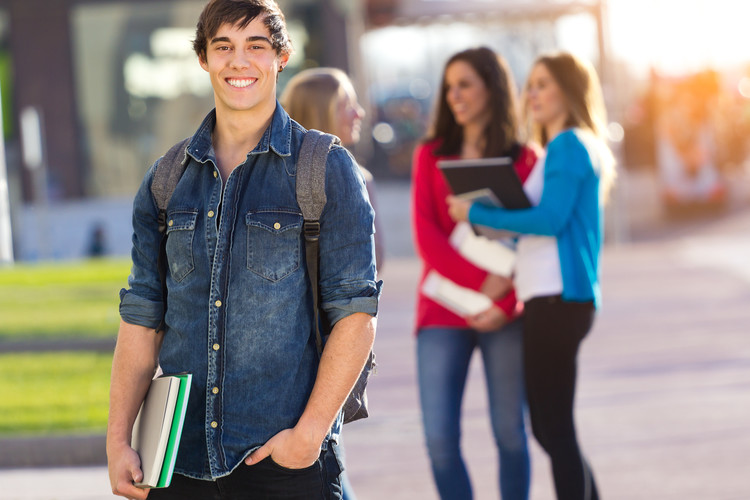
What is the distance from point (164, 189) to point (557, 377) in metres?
1.92

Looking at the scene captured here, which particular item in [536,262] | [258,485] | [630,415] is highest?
[536,262]

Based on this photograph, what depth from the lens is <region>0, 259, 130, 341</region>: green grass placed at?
10.8 m

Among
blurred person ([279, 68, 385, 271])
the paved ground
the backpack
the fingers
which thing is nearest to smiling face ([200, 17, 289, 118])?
the backpack

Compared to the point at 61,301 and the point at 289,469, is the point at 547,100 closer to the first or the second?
the point at 289,469

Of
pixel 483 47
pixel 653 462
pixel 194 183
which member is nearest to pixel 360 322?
pixel 194 183

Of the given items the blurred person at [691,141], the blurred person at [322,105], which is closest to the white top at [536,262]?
the blurred person at [322,105]

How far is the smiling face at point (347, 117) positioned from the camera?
3.75 meters

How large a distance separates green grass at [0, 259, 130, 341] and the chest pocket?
321 inches

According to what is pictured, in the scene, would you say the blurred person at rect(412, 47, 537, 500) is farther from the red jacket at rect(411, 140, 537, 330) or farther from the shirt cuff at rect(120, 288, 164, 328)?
the shirt cuff at rect(120, 288, 164, 328)

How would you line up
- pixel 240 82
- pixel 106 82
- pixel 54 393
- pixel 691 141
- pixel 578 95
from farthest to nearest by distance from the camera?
1. pixel 106 82
2. pixel 691 141
3. pixel 54 393
4. pixel 578 95
5. pixel 240 82

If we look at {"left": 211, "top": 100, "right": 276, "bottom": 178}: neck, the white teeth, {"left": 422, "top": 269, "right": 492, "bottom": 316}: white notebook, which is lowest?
{"left": 422, "top": 269, "right": 492, "bottom": 316}: white notebook

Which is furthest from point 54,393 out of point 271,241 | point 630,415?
point 271,241

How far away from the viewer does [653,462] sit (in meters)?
5.68

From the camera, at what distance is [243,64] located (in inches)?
95.2
